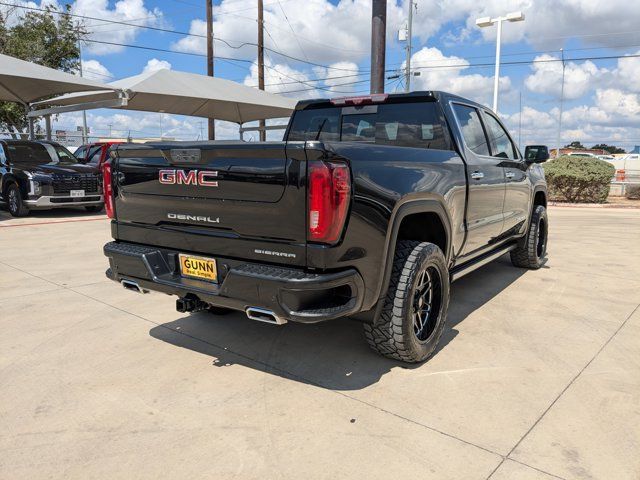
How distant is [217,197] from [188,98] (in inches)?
594

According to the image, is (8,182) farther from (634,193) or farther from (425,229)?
(634,193)

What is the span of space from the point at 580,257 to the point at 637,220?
5.81 meters

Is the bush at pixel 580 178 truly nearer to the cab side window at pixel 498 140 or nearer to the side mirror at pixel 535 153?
the side mirror at pixel 535 153

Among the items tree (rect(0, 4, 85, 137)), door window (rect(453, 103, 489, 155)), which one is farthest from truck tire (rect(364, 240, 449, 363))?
tree (rect(0, 4, 85, 137))

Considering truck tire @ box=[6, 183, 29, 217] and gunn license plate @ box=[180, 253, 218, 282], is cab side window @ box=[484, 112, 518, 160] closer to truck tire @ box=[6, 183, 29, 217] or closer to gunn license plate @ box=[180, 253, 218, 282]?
gunn license plate @ box=[180, 253, 218, 282]

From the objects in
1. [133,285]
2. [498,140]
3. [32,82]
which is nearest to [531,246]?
[498,140]

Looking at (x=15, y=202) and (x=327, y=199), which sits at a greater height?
(x=327, y=199)

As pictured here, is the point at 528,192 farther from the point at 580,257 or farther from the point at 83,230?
the point at 83,230

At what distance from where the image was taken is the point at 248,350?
3.66 m

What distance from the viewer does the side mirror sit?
5586 millimetres

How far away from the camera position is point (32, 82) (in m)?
14.3

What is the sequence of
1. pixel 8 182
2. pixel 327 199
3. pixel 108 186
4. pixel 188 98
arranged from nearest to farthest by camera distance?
1. pixel 327 199
2. pixel 108 186
3. pixel 8 182
4. pixel 188 98

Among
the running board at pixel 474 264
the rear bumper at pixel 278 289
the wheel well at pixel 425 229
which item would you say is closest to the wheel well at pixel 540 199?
the running board at pixel 474 264

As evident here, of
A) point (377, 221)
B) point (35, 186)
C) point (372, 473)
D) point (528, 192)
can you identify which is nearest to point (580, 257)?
point (528, 192)
